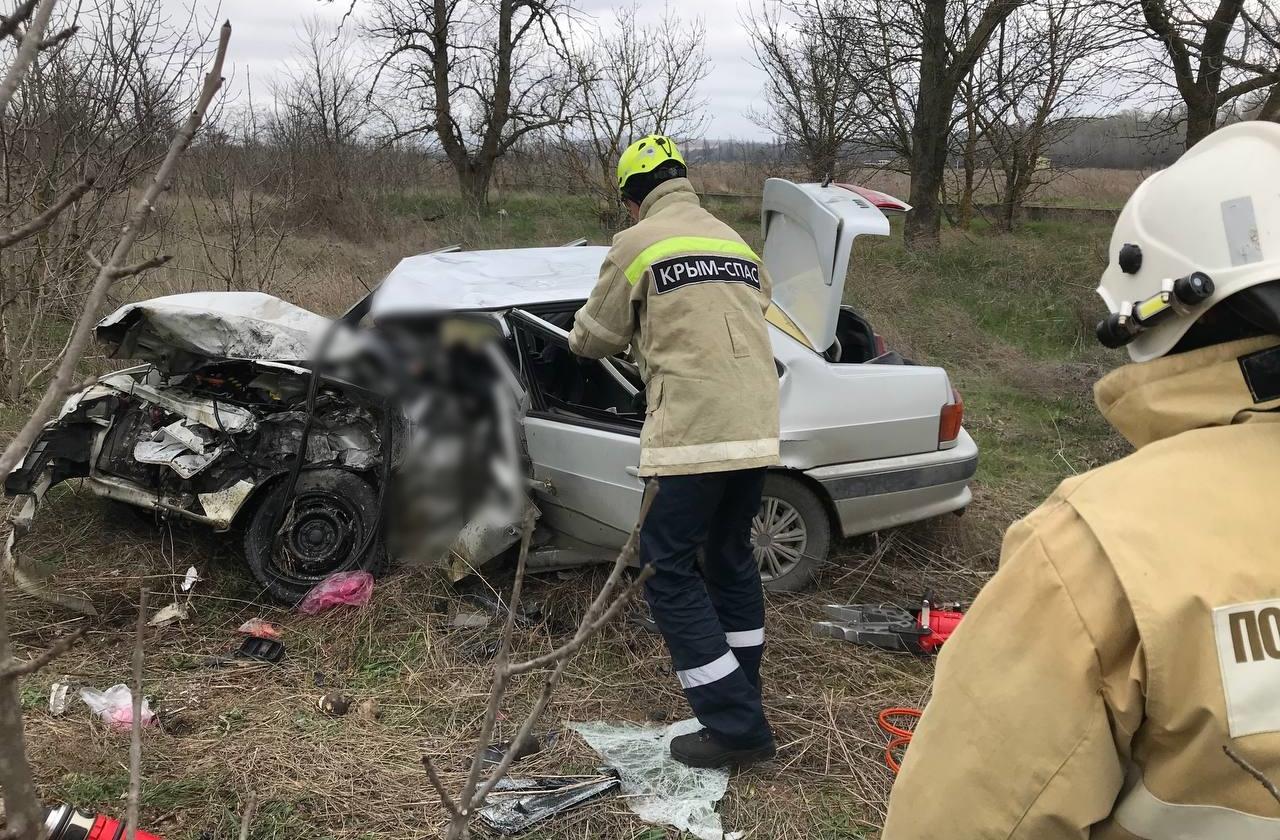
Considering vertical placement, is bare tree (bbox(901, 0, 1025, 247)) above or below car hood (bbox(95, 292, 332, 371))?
above

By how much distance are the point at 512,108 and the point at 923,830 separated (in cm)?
2023

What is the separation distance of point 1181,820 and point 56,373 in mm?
1257

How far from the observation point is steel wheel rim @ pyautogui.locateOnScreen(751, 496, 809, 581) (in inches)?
153

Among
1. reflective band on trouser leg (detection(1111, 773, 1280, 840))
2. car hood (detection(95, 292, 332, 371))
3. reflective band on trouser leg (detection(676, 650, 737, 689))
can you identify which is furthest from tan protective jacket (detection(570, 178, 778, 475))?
car hood (detection(95, 292, 332, 371))

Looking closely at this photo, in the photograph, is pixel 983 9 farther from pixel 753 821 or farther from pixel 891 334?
pixel 753 821

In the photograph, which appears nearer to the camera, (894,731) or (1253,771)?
(1253,771)

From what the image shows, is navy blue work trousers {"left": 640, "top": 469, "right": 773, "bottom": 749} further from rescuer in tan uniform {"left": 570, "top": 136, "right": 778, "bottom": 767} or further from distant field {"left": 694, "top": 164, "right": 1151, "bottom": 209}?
distant field {"left": 694, "top": 164, "right": 1151, "bottom": 209}

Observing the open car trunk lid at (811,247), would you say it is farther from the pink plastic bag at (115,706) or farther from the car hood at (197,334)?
the pink plastic bag at (115,706)

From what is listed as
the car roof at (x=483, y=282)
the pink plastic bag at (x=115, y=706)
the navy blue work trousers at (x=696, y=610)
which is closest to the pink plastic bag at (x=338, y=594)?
the pink plastic bag at (x=115, y=706)

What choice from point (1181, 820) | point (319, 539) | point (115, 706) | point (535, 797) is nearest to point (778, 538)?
point (535, 797)

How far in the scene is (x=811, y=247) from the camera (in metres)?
3.67

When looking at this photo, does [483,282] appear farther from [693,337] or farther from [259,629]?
[259,629]

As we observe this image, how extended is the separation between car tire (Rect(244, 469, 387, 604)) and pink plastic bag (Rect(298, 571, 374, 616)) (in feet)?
0.30

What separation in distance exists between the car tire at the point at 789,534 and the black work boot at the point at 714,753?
1.10m
